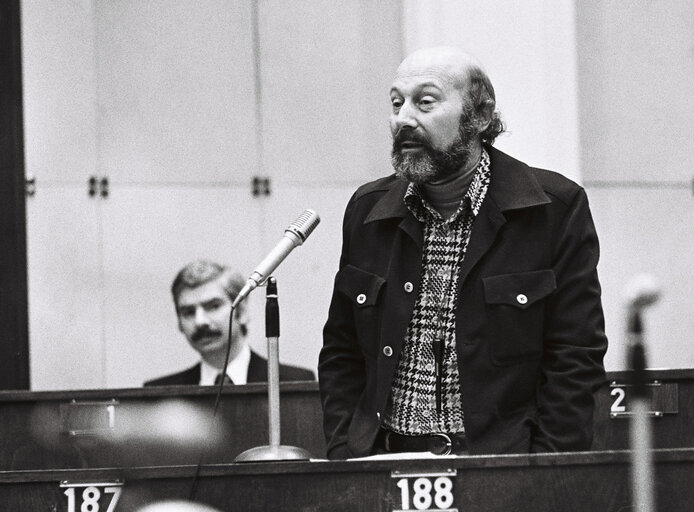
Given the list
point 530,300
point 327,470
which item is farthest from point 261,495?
point 530,300

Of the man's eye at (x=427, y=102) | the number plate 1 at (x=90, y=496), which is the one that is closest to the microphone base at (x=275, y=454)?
the number plate 1 at (x=90, y=496)

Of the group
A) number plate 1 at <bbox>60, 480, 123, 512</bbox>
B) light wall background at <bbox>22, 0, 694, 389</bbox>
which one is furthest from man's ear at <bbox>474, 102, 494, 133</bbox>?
light wall background at <bbox>22, 0, 694, 389</bbox>

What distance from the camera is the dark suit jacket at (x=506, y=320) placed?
314 cm

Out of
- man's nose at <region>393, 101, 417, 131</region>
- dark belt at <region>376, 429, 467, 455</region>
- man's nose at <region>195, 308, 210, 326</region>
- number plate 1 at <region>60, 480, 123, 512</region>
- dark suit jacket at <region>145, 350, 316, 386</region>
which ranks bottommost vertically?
number plate 1 at <region>60, 480, 123, 512</region>

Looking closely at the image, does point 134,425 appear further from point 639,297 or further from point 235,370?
point 639,297

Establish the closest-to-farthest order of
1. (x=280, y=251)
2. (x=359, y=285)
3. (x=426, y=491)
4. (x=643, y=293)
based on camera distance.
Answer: (x=643, y=293) → (x=426, y=491) → (x=280, y=251) → (x=359, y=285)

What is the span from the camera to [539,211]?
3.28 meters

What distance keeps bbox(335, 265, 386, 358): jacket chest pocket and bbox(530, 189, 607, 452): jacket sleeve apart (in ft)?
1.32

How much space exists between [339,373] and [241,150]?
11.5 ft

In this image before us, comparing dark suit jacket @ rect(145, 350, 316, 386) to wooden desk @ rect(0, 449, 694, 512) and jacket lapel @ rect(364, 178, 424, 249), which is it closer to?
jacket lapel @ rect(364, 178, 424, 249)

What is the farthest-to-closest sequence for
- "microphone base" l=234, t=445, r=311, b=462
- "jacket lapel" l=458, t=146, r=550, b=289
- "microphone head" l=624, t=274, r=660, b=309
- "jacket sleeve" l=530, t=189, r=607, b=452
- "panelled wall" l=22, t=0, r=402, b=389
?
1. "panelled wall" l=22, t=0, r=402, b=389
2. "jacket lapel" l=458, t=146, r=550, b=289
3. "jacket sleeve" l=530, t=189, r=607, b=452
4. "microphone base" l=234, t=445, r=311, b=462
5. "microphone head" l=624, t=274, r=660, b=309

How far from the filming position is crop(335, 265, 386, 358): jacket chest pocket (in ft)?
11.0

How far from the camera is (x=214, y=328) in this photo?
5.57m

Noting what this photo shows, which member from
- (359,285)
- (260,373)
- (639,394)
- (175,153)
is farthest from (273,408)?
(175,153)
